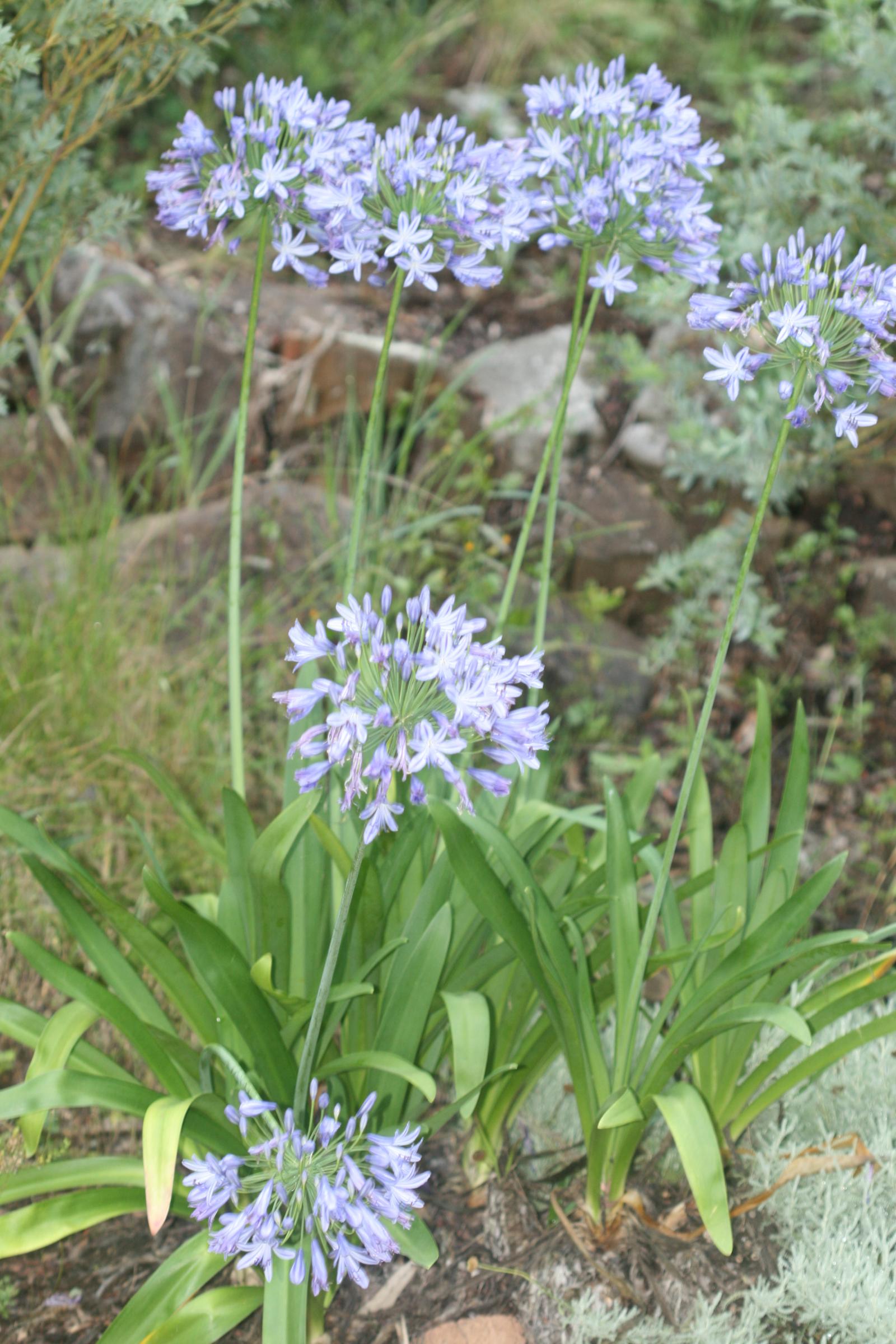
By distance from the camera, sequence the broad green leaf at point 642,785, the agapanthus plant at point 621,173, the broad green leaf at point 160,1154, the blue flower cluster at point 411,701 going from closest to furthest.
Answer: the blue flower cluster at point 411,701 → the broad green leaf at point 160,1154 → the agapanthus plant at point 621,173 → the broad green leaf at point 642,785

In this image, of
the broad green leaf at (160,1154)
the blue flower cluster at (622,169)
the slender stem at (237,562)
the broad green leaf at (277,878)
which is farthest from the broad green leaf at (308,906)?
the blue flower cluster at (622,169)

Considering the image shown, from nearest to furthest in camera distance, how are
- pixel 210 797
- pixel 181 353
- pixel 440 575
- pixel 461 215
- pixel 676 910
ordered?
pixel 461 215 < pixel 676 910 < pixel 210 797 < pixel 440 575 < pixel 181 353

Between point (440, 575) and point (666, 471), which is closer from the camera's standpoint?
Result: point (440, 575)

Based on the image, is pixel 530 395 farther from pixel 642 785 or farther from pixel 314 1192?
pixel 314 1192

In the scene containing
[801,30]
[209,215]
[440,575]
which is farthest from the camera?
[801,30]

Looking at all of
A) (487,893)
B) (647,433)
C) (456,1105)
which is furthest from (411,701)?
(647,433)

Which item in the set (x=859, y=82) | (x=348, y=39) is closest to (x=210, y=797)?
(x=859, y=82)

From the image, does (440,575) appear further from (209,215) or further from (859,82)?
(859,82)

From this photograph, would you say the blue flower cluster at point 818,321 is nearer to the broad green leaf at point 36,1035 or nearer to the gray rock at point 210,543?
the broad green leaf at point 36,1035
